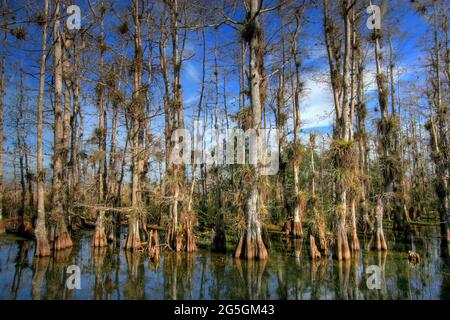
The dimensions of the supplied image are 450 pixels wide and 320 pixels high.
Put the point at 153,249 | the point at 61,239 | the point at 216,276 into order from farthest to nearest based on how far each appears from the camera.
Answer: the point at 61,239 < the point at 153,249 < the point at 216,276

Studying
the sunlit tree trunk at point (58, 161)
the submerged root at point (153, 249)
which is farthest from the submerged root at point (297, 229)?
the sunlit tree trunk at point (58, 161)

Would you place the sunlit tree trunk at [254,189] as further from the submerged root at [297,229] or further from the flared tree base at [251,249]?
the submerged root at [297,229]

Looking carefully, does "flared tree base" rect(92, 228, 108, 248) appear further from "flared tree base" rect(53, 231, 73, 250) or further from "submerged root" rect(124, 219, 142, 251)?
"submerged root" rect(124, 219, 142, 251)

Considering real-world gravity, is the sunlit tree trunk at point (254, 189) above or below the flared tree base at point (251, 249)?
above

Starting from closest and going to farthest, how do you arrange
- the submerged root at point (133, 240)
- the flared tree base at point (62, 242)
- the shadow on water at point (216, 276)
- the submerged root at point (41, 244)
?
the shadow on water at point (216, 276), the submerged root at point (41, 244), the flared tree base at point (62, 242), the submerged root at point (133, 240)

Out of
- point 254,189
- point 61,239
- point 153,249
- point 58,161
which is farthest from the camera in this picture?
point 58,161

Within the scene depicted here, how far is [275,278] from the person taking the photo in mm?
8742

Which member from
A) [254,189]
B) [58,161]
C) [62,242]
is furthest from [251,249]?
[58,161]

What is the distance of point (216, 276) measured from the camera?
8969 mm

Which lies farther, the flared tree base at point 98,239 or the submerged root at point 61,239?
the flared tree base at point 98,239

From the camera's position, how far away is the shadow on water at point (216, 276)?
731 cm

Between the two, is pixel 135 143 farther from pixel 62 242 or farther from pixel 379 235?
pixel 379 235
